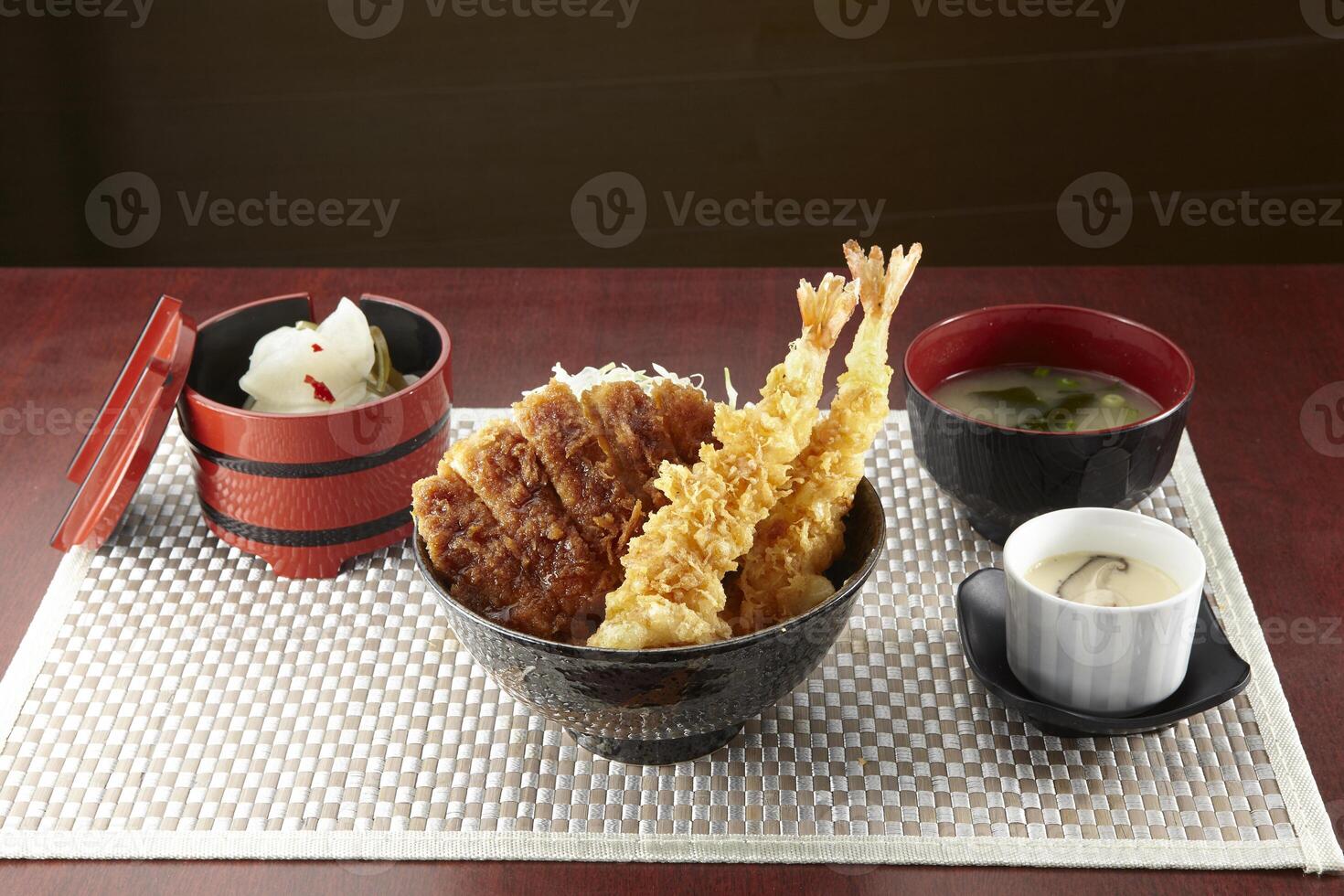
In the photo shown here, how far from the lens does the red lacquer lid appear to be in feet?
4.51

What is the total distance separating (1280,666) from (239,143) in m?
2.54

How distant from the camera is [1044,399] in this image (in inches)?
58.8

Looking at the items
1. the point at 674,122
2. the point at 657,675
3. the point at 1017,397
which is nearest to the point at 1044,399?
the point at 1017,397

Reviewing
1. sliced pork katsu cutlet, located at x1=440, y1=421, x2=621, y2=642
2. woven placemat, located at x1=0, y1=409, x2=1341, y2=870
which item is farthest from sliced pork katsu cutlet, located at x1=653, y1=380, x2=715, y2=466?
woven placemat, located at x1=0, y1=409, x2=1341, y2=870

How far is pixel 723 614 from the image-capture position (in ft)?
3.70

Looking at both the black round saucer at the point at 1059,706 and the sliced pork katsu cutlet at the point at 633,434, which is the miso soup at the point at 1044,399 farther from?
the sliced pork katsu cutlet at the point at 633,434

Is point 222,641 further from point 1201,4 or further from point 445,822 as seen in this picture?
point 1201,4

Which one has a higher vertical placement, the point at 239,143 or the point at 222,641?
the point at 222,641

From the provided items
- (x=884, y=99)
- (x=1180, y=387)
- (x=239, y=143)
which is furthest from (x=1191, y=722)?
(x=239, y=143)

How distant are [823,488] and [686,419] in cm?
14

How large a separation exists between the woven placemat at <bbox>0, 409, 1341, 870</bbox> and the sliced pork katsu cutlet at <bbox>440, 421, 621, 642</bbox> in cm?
16

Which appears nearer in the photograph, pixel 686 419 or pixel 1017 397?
pixel 686 419

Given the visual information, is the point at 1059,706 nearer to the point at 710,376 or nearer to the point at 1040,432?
the point at 1040,432

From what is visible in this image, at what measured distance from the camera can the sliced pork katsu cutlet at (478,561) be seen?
3.51 ft
